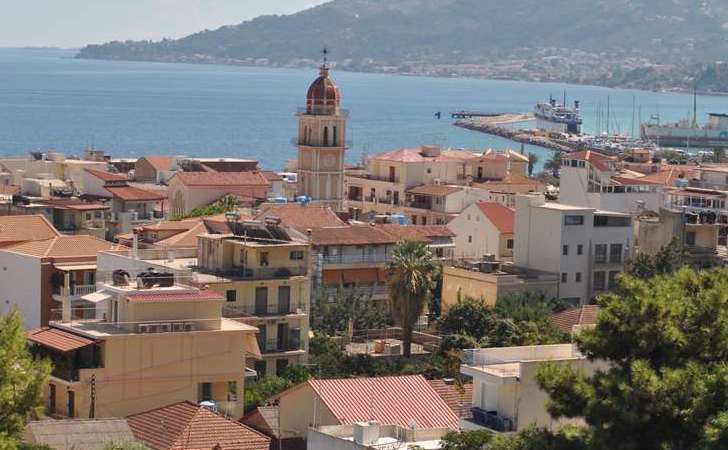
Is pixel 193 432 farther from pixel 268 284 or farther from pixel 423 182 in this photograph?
pixel 423 182

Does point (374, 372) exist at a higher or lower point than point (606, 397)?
lower

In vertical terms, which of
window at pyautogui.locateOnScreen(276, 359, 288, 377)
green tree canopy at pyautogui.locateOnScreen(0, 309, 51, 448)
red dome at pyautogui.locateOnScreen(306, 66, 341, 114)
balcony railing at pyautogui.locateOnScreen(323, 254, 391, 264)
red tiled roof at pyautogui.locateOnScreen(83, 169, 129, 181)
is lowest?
window at pyautogui.locateOnScreen(276, 359, 288, 377)

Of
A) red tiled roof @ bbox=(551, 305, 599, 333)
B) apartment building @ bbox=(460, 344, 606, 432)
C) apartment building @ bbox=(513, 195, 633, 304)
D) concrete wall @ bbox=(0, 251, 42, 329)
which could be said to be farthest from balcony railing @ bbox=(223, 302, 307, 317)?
apartment building @ bbox=(460, 344, 606, 432)

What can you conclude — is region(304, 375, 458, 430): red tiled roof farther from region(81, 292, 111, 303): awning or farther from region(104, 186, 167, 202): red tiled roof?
region(104, 186, 167, 202): red tiled roof

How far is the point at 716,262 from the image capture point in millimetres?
48844

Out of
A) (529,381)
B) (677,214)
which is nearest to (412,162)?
(677,214)

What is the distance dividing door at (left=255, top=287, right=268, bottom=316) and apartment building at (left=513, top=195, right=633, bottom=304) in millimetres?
10822

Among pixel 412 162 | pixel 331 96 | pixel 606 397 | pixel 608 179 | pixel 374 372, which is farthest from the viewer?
pixel 412 162

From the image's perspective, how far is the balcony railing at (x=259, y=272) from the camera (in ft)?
123

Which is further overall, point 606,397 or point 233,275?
point 233,275

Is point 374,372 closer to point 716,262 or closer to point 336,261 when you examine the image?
point 336,261

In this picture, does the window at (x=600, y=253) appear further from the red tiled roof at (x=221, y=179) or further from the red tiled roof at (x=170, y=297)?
the red tiled roof at (x=170, y=297)

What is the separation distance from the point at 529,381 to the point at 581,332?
1.55 metres

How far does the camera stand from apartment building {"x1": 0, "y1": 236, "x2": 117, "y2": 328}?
37.0 meters
